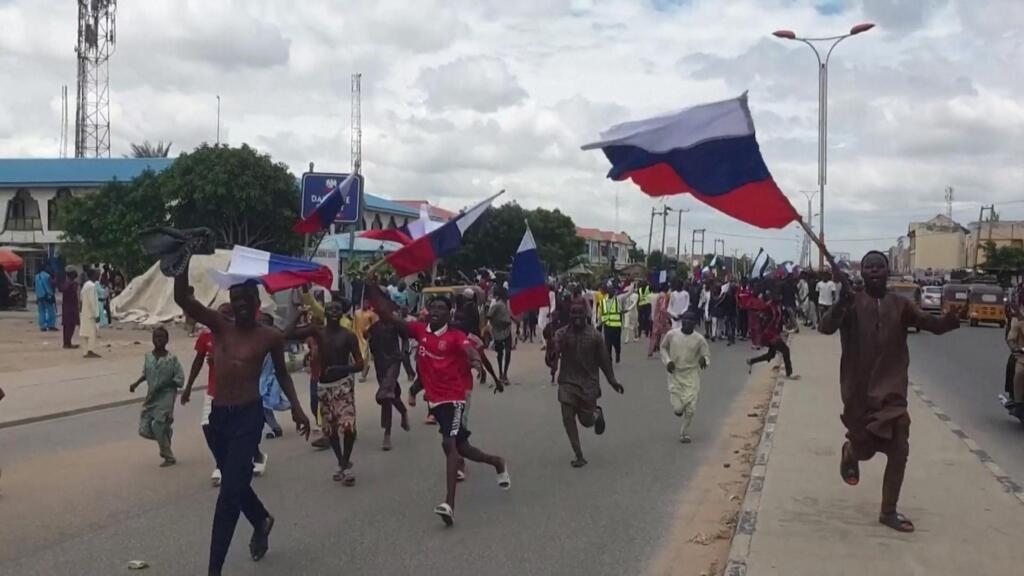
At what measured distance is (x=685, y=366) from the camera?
11469 millimetres

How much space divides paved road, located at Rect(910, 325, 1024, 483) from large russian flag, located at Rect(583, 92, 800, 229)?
4.05 meters

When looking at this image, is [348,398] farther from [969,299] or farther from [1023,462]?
[969,299]

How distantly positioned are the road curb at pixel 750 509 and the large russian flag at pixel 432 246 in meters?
3.90

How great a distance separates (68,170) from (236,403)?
49.6 m

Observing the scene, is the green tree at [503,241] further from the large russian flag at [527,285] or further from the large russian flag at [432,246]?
the large russian flag at [432,246]

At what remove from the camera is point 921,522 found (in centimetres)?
704

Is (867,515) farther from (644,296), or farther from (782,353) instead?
(644,296)

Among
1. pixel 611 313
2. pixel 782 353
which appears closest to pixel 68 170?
pixel 611 313

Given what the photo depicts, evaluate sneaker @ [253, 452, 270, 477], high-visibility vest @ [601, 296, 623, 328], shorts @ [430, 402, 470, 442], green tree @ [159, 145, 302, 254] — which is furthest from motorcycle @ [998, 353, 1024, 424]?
green tree @ [159, 145, 302, 254]

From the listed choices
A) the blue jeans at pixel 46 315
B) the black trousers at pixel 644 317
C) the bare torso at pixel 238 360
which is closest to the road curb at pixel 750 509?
the bare torso at pixel 238 360

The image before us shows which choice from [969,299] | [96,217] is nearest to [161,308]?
[96,217]

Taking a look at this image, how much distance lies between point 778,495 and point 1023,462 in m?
3.69

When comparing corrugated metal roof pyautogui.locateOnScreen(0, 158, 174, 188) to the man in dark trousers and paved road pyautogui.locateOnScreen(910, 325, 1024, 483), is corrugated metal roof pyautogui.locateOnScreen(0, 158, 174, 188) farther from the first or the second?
the man in dark trousers

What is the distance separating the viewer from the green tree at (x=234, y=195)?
3344 cm
